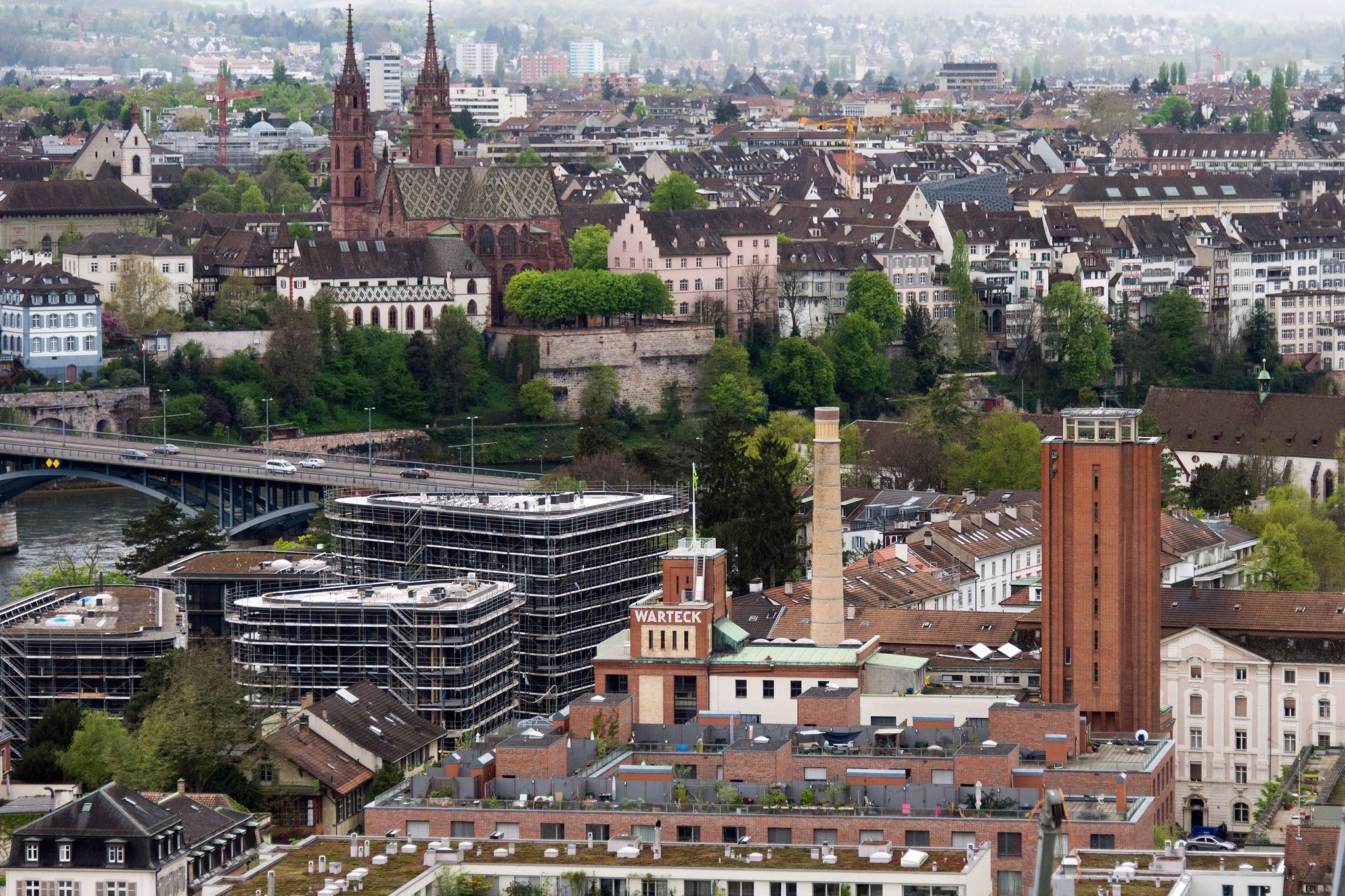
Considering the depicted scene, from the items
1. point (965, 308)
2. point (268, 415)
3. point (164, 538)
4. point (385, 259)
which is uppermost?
point (385, 259)

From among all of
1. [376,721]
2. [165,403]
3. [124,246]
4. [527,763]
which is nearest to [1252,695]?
[376,721]

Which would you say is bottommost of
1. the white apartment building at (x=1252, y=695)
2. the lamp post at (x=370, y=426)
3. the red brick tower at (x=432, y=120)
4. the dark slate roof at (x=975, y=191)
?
the white apartment building at (x=1252, y=695)

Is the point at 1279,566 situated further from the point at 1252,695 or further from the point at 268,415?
the point at 268,415

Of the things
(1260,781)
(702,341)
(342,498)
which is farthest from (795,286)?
(1260,781)

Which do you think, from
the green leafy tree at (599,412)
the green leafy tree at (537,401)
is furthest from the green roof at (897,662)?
the green leafy tree at (537,401)

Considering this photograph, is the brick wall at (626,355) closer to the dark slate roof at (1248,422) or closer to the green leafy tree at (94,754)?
the dark slate roof at (1248,422)

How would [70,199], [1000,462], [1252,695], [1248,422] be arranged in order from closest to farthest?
[1252,695], [1000,462], [1248,422], [70,199]
